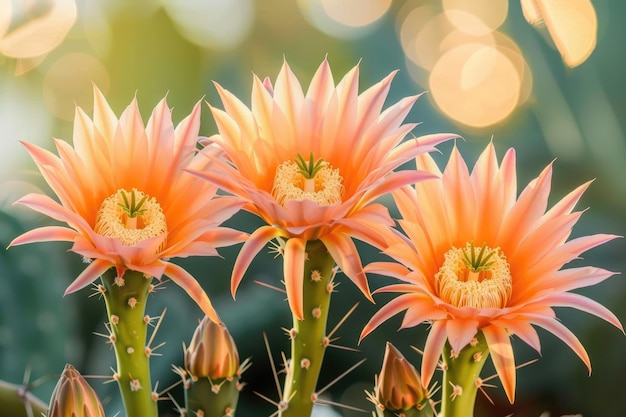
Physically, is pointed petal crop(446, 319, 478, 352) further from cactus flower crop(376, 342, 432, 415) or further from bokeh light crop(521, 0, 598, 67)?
bokeh light crop(521, 0, 598, 67)

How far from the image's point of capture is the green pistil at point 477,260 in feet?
1.75

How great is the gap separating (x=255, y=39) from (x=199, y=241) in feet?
1.56

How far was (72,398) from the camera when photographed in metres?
0.50

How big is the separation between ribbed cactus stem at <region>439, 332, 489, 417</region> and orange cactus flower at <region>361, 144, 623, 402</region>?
0.06 ft

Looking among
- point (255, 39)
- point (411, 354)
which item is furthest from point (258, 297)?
point (255, 39)

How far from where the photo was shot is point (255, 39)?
94 centimetres

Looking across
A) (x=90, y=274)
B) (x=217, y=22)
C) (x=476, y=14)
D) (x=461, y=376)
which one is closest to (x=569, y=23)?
(x=476, y=14)

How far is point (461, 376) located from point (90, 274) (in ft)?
0.83

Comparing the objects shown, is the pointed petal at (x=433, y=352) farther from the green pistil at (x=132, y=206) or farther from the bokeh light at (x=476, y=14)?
the bokeh light at (x=476, y=14)

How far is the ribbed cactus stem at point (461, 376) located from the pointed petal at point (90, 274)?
0.23 meters

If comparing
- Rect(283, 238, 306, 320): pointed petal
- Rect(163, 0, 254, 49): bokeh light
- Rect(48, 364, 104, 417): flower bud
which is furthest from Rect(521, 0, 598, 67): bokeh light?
Rect(48, 364, 104, 417): flower bud

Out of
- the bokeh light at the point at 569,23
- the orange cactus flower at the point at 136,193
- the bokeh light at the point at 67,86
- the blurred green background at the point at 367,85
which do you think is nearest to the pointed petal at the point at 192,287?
the orange cactus flower at the point at 136,193

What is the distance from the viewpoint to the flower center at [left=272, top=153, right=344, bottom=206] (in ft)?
1.76

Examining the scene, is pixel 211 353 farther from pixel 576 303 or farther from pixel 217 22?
pixel 217 22
